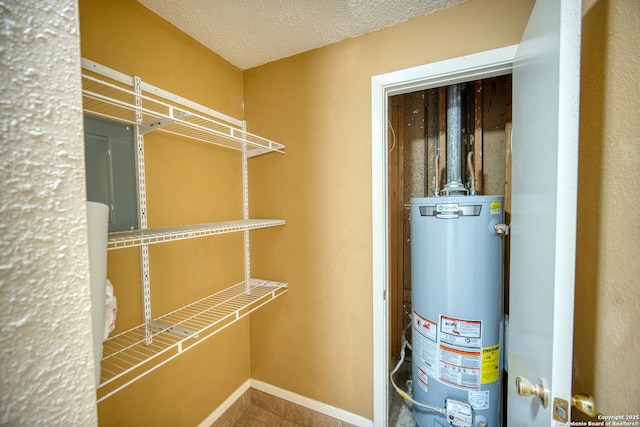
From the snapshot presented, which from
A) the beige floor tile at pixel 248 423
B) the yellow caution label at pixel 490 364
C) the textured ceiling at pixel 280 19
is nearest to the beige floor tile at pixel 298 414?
the beige floor tile at pixel 248 423

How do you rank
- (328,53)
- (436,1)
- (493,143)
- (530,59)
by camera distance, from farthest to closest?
(493,143), (328,53), (436,1), (530,59)

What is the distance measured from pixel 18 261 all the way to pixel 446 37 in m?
1.51

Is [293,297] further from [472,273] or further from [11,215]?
[11,215]

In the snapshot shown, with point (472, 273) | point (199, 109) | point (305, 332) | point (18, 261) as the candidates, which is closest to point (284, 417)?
point (305, 332)

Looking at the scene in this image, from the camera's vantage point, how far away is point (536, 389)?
62cm

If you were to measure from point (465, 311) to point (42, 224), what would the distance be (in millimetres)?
1476

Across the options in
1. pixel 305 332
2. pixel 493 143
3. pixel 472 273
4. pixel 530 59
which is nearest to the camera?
pixel 530 59

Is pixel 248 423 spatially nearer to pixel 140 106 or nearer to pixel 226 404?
pixel 226 404

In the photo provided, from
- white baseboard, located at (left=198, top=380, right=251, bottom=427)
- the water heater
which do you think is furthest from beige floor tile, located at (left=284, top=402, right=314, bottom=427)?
the water heater

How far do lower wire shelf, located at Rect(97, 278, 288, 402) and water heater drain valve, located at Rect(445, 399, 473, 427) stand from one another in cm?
105

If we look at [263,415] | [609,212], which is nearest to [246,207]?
[263,415]

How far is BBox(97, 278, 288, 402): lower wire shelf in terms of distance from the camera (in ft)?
2.67

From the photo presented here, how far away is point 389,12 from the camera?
1.10 meters

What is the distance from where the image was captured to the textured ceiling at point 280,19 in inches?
41.0
